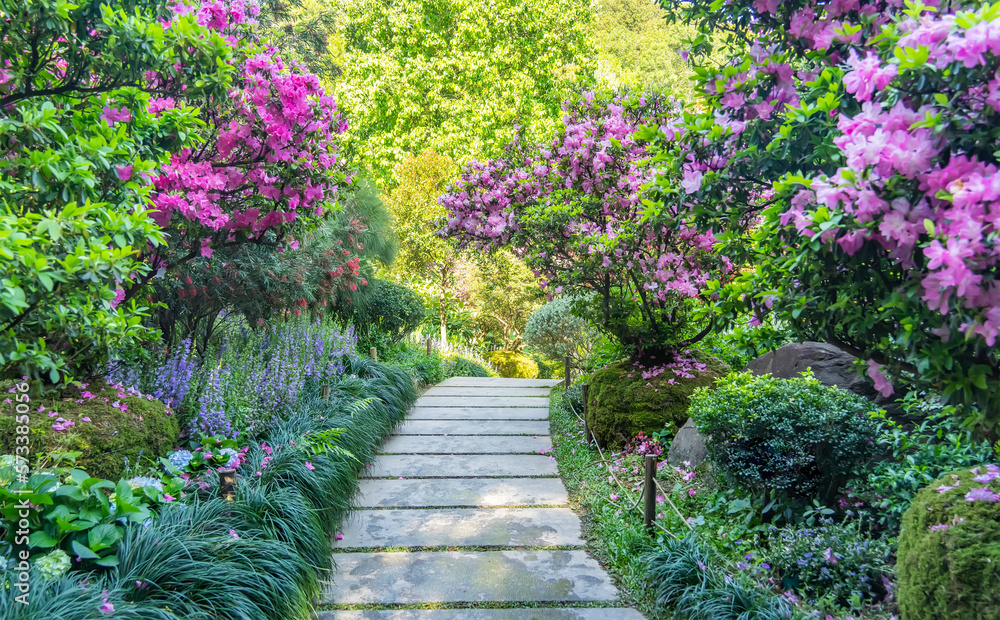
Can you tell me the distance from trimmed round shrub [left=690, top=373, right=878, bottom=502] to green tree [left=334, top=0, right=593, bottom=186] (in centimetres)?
1223

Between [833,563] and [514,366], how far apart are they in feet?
42.4

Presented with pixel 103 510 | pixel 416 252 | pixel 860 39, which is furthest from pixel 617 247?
pixel 416 252

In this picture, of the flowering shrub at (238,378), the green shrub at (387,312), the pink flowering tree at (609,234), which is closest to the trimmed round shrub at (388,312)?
the green shrub at (387,312)

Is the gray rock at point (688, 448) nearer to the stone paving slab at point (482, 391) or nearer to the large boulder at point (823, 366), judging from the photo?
the large boulder at point (823, 366)

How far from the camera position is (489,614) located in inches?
127

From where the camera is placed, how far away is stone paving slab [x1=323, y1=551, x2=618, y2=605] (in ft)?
11.1

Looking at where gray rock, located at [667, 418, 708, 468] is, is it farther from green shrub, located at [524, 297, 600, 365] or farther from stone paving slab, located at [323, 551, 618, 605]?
green shrub, located at [524, 297, 600, 365]

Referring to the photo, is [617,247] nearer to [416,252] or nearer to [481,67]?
[416,252]

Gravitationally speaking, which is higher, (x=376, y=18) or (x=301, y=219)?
(x=376, y=18)

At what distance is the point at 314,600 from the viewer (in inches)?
127

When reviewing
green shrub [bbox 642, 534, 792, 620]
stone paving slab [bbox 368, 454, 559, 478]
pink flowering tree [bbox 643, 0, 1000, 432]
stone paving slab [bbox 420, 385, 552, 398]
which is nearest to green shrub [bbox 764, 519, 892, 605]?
green shrub [bbox 642, 534, 792, 620]

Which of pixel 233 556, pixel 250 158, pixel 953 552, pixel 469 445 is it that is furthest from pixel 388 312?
pixel 953 552

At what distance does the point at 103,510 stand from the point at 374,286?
8.18m

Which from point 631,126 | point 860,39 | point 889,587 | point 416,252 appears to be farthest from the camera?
point 416,252
